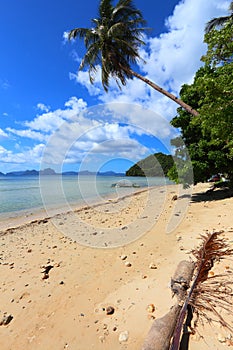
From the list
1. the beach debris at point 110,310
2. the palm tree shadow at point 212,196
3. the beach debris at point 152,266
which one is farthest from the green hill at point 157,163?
the beach debris at point 110,310

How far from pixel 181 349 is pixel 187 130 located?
36.1 feet

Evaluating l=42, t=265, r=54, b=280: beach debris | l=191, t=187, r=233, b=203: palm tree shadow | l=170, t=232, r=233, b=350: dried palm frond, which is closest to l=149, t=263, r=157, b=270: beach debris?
l=170, t=232, r=233, b=350: dried palm frond

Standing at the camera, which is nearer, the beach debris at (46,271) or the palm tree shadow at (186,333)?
the palm tree shadow at (186,333)

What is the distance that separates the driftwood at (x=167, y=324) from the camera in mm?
1974

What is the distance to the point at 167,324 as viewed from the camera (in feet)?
7.25

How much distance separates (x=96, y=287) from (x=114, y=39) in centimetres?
1319

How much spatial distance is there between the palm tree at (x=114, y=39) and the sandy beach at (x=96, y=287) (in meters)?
9.74

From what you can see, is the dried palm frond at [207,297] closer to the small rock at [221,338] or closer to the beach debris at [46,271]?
the small rock at [221,338]

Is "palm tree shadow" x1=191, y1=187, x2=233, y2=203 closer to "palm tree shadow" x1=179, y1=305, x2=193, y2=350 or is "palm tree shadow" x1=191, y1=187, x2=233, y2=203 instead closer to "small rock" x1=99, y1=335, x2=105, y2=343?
"palm tree shadow" x1=179, y1=305, x2=193, y2=350

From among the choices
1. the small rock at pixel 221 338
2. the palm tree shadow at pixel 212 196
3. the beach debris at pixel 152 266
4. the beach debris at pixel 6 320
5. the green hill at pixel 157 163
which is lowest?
the beach debris at pixel 6 320

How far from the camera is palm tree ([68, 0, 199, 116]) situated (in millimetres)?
11930

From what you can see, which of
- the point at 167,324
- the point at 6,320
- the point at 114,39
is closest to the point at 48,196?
the point at 114,39

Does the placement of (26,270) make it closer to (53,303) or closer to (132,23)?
(53,303)

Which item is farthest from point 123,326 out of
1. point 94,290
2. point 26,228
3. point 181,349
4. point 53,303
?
point 26,228
